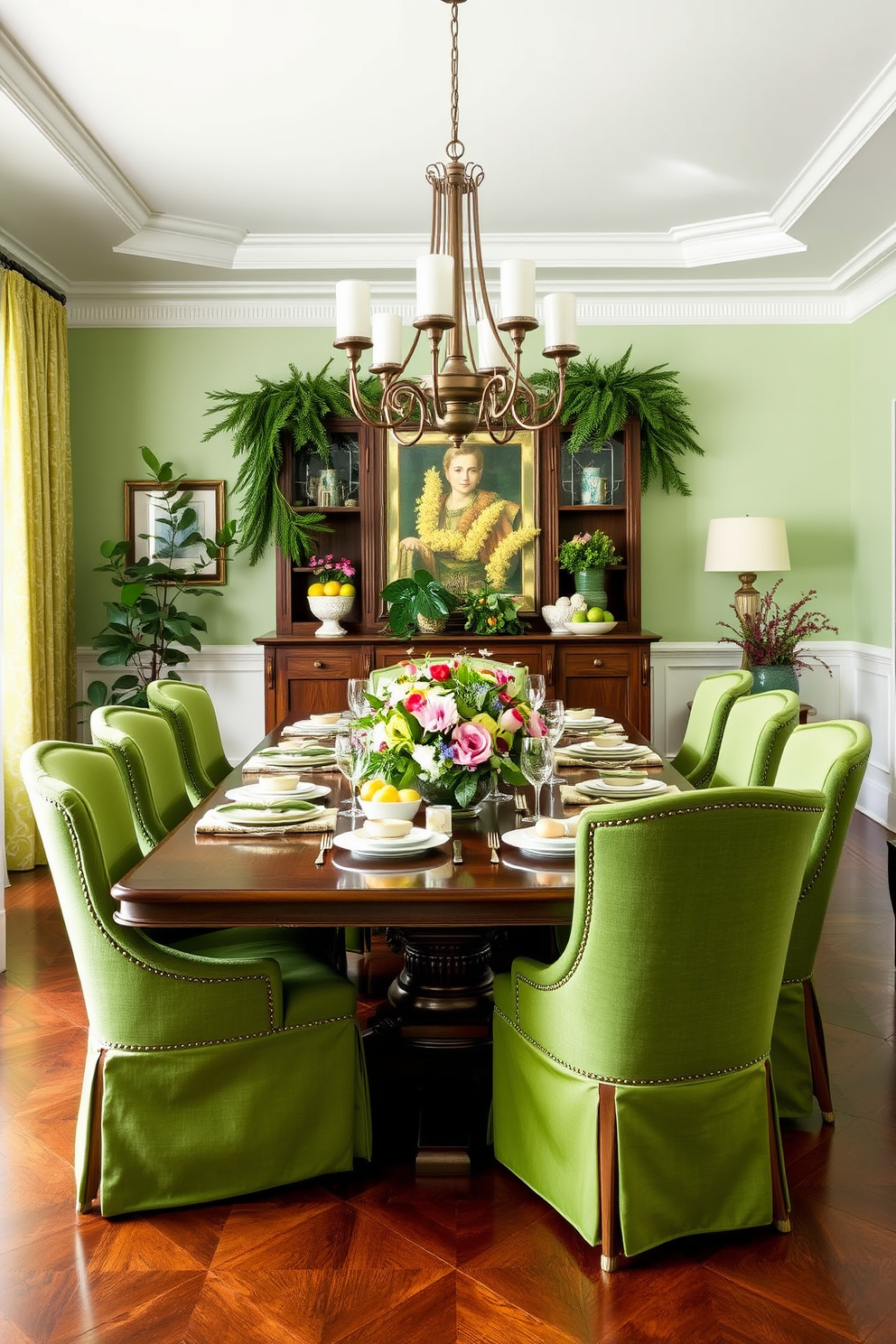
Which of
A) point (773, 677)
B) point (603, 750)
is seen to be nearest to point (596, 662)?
point (773, 677)

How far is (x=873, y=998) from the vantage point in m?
3.28

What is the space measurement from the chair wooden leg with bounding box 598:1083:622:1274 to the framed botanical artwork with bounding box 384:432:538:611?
3.98 metres

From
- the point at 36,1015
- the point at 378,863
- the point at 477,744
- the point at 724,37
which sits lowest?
the point at 36,1015

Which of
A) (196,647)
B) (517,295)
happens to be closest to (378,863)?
(517,295)

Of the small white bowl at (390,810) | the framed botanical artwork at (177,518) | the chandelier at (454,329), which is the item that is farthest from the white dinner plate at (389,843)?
the framed botanical artwork at (177,518)

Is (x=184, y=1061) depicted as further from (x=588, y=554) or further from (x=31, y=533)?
(x=588, y=554)

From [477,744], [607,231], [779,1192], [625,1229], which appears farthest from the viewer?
[607,231]

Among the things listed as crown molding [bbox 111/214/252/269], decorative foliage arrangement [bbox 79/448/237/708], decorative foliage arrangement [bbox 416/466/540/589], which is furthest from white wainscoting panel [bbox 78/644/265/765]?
crown molding [bbox 111/214/252/269]

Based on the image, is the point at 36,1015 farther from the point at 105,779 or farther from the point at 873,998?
the point at 873,998

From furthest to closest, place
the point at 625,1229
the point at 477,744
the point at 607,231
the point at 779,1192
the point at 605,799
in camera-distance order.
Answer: the point at 607,231, the point at 605,799, the point at 477,744, the point at 779,1192, the point at 625,1229

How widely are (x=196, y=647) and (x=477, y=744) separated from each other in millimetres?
3385

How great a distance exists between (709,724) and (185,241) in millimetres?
3537

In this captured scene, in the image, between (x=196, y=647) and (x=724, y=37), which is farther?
(x=196, y=647)

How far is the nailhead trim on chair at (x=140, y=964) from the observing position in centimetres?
203
